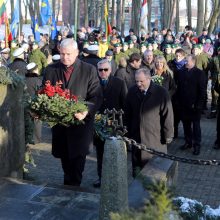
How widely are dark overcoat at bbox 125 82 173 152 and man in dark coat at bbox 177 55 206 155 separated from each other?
9.83ft

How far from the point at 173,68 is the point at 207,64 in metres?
2.64

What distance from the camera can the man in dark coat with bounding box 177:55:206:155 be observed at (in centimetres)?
896

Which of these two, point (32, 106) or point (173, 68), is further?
point (173, 68)

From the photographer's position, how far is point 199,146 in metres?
9.02

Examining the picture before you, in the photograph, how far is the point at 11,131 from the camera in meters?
5.43

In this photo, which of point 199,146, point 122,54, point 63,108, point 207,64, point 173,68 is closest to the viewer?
point 63,108

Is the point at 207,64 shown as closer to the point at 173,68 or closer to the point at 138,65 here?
the point at 173,68

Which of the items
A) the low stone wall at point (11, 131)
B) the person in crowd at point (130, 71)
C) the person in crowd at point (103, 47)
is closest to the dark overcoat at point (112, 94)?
the low stone wall at point (11, 131)

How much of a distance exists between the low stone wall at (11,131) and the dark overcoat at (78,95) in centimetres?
42

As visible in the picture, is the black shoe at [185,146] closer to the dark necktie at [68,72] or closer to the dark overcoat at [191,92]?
the dark overcoat at [191,92]

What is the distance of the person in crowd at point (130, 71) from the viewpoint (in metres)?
9.44

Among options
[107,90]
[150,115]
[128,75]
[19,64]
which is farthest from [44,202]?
[19,64]

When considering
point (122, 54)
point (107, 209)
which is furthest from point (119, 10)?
point (107, 209)

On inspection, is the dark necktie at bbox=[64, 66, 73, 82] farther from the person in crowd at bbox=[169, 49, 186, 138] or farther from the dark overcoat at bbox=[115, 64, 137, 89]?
the person in crowd at bbox=[169, 49, 186, 138]
